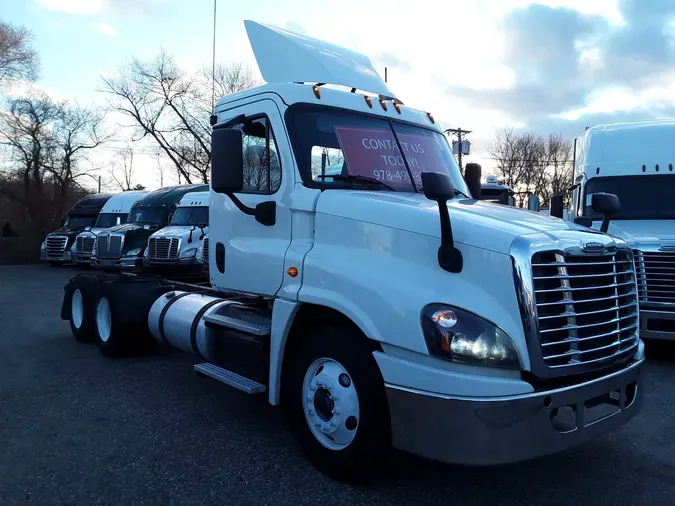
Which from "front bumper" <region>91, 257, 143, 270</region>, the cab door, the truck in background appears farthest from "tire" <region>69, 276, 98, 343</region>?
the truck in background

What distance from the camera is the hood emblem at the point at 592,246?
3.57 m

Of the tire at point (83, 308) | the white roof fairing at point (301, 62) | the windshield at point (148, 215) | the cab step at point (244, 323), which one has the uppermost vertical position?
the white roof fairing at point (301, 62)

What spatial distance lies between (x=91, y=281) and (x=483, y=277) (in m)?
6.60

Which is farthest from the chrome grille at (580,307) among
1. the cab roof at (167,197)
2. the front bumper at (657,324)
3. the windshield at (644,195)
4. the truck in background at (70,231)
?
the truck in background at (70,231)

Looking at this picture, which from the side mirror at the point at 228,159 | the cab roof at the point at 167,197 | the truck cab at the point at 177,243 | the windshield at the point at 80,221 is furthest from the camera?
the windshield at the point at 80,221

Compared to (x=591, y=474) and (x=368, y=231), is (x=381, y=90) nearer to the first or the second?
(x=368, y=231)

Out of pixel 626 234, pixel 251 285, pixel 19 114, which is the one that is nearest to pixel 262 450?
pixel 251 285

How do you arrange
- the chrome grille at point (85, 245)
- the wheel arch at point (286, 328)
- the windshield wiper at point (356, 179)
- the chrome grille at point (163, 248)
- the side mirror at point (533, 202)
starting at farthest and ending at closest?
the chrome grille at point (85, 245), the chrome grille at point (163, 248), the side mirror at point (533, 202), the windshield wiper at point (356, 179), the wheel arch at point (286, 328)

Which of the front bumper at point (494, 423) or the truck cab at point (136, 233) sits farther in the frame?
the truck cab at point (136, 233)

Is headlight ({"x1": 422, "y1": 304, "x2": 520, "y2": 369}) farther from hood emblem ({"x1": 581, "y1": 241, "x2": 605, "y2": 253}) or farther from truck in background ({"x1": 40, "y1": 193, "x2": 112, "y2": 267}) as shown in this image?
truck in background ({"x1": 40, "y1": 193, "x2": 112, "y2": 267})

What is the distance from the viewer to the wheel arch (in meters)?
4.22

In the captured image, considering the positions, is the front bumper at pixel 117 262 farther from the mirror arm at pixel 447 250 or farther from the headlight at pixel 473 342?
the headlight at pixel 473 342

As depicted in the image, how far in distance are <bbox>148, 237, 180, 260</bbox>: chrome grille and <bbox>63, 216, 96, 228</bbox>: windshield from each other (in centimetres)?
1310

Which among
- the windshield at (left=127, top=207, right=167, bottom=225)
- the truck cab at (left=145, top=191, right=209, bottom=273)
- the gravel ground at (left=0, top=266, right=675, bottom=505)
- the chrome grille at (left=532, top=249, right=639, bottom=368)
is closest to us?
the chrome grille at (left=532, top=249, right=639, bottom=368)
